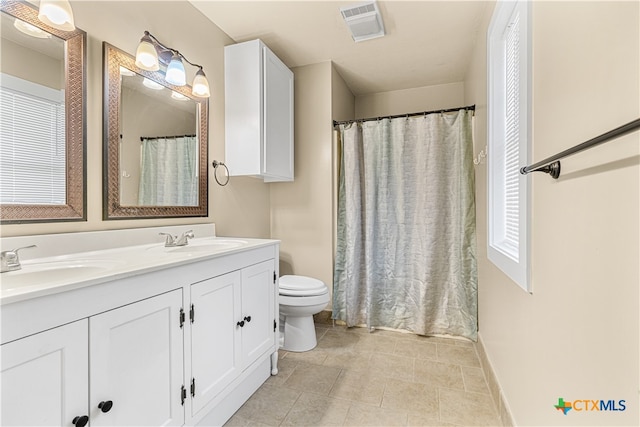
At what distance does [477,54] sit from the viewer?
2240 millimetres

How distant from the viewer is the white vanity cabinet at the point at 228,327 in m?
1.27

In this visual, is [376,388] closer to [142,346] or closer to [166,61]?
[142,346]

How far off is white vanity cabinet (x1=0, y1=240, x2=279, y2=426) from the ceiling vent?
64.5 inches

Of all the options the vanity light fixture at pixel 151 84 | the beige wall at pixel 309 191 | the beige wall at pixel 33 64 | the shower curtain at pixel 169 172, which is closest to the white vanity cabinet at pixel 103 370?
the shower curtain at pixel 169 172

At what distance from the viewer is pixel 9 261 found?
997 mm

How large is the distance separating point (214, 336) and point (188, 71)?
167cm

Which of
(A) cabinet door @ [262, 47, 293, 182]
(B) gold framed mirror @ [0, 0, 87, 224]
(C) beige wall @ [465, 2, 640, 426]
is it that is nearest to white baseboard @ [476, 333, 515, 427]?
(C) beige wall @ [465, 2, 640, 426]

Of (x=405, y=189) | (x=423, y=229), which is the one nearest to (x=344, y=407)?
(x=423, y=229)

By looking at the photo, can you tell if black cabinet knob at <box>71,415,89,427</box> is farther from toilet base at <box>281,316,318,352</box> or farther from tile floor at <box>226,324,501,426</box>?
toilet base at <box>281,316,318,352</box>

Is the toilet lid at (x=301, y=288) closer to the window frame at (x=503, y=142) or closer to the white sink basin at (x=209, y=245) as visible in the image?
the white sink basin at (x=209, y=245)

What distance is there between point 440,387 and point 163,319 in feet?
5.30

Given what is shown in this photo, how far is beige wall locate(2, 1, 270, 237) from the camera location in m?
1.36

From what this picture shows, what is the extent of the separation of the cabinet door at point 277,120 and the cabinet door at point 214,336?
41.0 inches

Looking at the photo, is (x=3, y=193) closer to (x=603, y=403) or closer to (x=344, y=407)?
(x=344, y=407)
